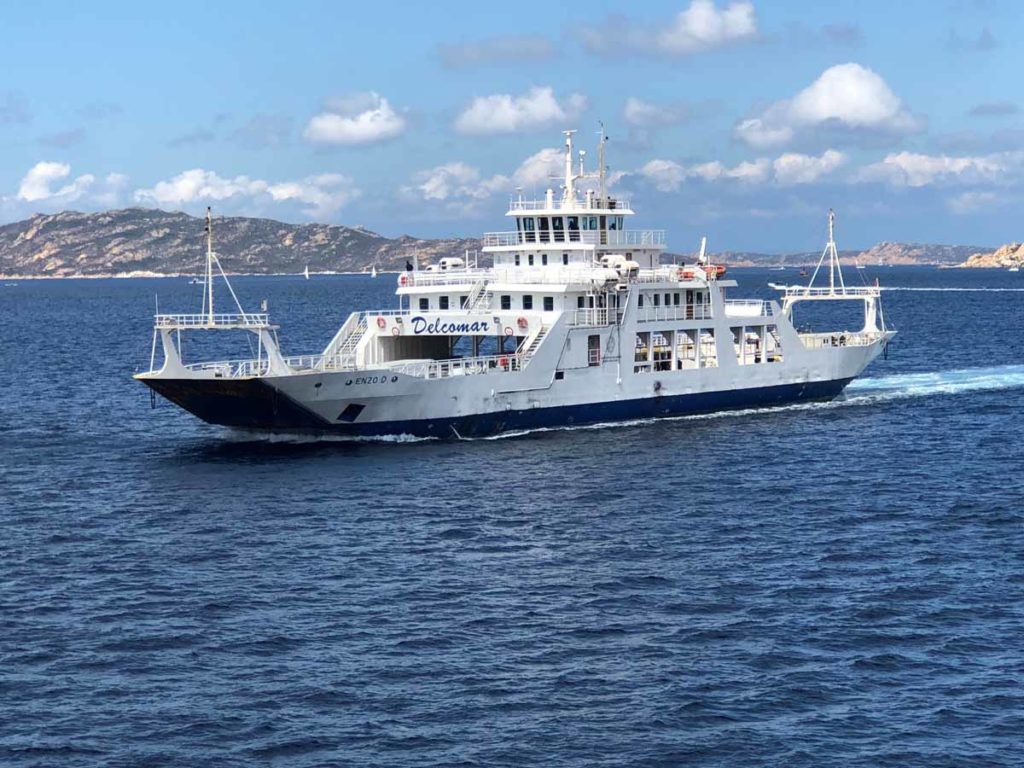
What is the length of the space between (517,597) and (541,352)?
70.3 ft

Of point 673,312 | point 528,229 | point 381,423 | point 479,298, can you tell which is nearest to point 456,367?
point 381,423

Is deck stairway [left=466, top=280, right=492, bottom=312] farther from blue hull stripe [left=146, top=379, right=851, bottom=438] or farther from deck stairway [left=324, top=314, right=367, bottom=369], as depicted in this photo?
blue hull stripe [left=146, top=379, right=851, bottom=438]

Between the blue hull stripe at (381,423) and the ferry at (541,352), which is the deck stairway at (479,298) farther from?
the blue hull stripe at (381,423)

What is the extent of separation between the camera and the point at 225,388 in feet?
159

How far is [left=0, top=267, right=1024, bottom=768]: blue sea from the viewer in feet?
80.4

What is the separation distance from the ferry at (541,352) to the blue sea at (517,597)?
1428 mm

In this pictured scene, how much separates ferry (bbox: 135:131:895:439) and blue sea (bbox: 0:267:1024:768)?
4.69 ft

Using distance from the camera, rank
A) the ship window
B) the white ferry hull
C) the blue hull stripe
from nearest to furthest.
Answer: the blue hull stripe → the white ferry hull → the ship window

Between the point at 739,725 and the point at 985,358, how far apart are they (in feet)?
213

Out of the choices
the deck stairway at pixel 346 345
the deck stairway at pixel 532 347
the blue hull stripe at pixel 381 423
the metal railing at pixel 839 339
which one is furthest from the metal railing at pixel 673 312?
the deck stairway at pixel 346 345

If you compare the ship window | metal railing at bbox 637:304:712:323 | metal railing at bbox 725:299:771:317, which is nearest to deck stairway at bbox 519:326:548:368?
metal railing at bbox 637:304:712:323

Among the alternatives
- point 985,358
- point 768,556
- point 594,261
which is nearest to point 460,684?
→ point 768,556

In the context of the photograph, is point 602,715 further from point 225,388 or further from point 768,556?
point 225,388

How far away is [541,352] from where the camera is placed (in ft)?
173
